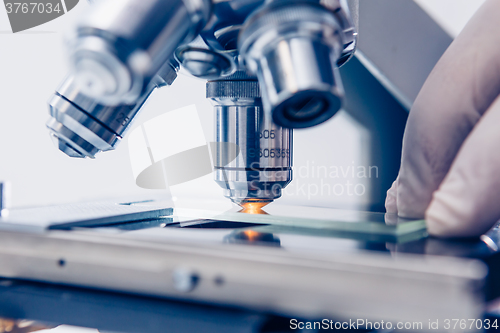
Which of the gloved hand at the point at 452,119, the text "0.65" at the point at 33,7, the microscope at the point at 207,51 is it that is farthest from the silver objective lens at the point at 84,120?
the text "0.65" at the point at 33,7

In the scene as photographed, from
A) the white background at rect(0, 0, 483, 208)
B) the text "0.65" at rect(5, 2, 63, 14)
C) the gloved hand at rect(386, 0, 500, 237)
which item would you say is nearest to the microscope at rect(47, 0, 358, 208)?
the gloved hand at rect(386, 0, 500, 237)

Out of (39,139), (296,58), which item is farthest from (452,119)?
(39,139)

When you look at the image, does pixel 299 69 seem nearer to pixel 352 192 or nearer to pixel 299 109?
pixel 299 109

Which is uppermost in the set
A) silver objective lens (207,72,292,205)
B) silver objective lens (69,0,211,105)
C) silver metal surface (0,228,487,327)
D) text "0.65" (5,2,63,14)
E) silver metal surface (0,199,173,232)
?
text "0.65" (5,2,63,14)

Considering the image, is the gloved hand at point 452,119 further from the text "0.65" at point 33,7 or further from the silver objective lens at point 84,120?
the text "0.65" at point 33,7

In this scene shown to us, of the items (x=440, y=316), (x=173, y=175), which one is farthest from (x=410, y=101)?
(x=440, y=316)

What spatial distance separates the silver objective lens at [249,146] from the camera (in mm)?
552

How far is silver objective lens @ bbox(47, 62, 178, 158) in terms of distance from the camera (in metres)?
0.51

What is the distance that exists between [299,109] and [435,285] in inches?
8.2

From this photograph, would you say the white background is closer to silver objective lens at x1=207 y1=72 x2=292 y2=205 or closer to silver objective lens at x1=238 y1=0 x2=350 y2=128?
silver objective lens at x1=207 y1=72 x2=292 y2=205

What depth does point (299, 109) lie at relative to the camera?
1.40 feet

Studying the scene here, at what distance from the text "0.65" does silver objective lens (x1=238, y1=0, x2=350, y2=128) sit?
755 millimetres

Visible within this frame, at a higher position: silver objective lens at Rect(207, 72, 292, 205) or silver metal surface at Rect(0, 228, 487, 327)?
silver objective lens at Rect(207, 72, 292, 205)

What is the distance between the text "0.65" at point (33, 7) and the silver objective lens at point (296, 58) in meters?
0.75
